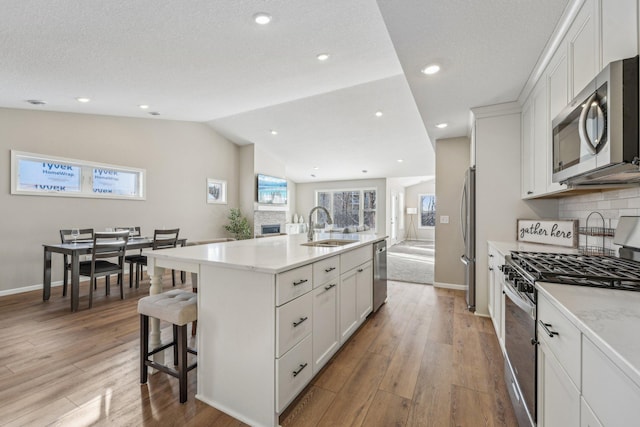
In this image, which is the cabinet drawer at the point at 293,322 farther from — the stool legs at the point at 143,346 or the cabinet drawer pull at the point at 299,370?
the stool legs at the point at 143,346

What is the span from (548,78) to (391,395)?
2.49m

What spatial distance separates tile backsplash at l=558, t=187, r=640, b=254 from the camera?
1.68 meters

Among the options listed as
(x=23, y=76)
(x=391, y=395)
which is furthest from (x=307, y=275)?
(x=23, y=76)

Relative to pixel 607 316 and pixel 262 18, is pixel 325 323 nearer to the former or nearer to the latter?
pixel 607 316

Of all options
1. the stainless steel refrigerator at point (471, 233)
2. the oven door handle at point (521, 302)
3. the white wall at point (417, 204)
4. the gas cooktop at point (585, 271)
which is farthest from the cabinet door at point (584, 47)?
the white wall at point (417, 204)

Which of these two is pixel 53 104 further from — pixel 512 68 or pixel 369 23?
pixel 512 68

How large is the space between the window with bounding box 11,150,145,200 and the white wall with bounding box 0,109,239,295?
0.29 feet

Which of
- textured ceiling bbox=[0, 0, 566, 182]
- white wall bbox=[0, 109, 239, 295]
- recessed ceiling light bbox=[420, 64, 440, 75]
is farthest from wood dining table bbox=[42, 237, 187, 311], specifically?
recessed ceiling light bbox=[420, 64, 440, 75]

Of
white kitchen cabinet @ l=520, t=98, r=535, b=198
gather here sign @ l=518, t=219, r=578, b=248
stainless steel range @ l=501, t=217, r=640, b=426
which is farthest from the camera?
white kitchen cabinet @ l=520, t=98, r=535, b=198

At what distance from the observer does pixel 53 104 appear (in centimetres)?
392

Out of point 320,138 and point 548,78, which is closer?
point 548,78

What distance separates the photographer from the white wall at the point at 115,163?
3.93 metres

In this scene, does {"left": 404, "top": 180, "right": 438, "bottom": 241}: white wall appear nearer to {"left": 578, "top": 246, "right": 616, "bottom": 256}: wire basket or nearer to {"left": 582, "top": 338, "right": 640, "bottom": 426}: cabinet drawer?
{"left": 578, "top": 246, "right": 616, "bottom": 256}: wire basket

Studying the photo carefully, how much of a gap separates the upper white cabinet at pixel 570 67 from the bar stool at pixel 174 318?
248 cm
